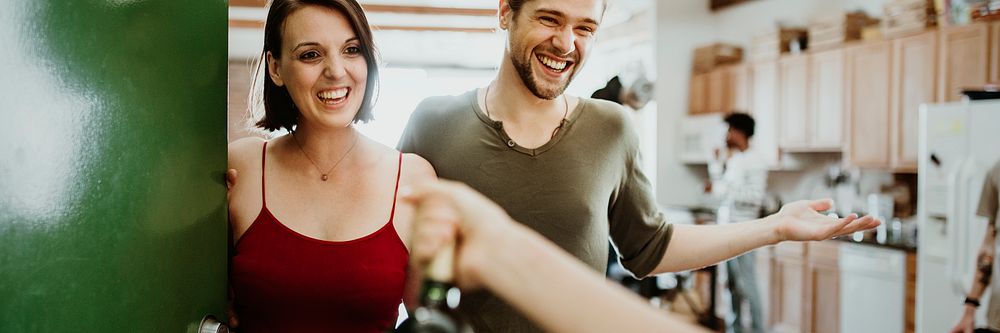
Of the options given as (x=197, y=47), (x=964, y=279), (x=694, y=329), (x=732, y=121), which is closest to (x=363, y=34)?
(x=197, y=47)

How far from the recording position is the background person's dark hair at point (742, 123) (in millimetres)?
5180

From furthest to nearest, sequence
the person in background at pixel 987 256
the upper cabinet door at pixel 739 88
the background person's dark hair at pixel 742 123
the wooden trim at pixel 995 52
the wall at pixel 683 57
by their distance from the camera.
Result: the wall at pixel 683 57 → the upper cabinet door at pixel 739 88 → the background person's dark hair at pixel 742 123 → the wooden trim at pixel 995 52 → the person in background at pixel 987 256

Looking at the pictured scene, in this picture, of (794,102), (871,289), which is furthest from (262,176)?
(794,102)

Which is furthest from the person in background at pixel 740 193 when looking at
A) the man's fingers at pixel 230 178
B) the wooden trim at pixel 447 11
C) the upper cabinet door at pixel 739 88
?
the man's fingers at pixel 230 178

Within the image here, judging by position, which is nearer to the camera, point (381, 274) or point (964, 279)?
point (381, 274)

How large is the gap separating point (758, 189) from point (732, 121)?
1.94ft

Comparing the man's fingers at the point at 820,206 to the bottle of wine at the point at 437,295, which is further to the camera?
the man's fingers at the point at 820,206

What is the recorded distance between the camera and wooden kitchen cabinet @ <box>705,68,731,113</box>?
6023 mm

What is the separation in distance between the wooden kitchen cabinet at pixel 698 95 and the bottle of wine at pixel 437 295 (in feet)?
19.5

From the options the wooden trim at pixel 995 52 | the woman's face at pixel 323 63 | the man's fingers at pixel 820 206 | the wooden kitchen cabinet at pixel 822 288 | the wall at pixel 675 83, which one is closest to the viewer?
the woman's face at pixel 323 63

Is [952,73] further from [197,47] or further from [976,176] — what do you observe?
[197,47]

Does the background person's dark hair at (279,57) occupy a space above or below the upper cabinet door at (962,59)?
below

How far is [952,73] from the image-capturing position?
4.08 metres

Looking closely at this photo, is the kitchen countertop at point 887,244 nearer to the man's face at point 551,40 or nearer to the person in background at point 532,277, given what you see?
the man's face at point 551,40
